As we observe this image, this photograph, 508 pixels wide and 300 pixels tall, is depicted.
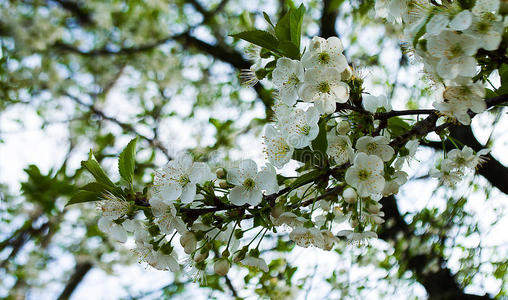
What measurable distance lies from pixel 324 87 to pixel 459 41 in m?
0.33

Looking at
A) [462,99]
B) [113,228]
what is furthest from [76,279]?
[462,99]

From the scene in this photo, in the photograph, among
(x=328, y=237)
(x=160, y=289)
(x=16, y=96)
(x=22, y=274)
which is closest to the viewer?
(x=328, y=237)

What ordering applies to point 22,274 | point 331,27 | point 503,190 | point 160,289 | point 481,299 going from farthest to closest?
point 22,274 → point 331,27 → point 160,289 → point 503,190 → point 481,299

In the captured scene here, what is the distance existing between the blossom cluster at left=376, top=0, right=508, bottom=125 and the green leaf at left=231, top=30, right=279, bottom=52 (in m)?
0.37

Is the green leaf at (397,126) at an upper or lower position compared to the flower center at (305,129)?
lower

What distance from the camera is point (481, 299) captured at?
2.11 metres

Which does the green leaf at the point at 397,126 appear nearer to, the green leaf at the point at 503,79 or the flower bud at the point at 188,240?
the green leaf at the point at 503,79

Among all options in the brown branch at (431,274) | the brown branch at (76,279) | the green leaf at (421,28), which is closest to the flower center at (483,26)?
the green leaf at (421,28)

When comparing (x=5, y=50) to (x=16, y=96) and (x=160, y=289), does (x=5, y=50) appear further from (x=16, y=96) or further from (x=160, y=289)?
(x=160, y=289)

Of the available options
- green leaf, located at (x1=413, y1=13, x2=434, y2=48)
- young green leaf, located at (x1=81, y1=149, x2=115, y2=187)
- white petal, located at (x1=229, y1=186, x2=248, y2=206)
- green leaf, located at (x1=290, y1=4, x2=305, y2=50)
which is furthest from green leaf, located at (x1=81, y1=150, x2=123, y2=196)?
green leaf, located at (x1=413, y1=13, x2=434, y2=48)

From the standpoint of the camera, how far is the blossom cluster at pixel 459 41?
0.86 m

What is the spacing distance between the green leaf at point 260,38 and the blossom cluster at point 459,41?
14.4 inches

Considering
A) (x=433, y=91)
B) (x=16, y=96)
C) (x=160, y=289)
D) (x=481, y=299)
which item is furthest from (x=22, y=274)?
(x=433, y=91)

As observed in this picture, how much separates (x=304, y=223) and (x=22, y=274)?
15.4 feet
